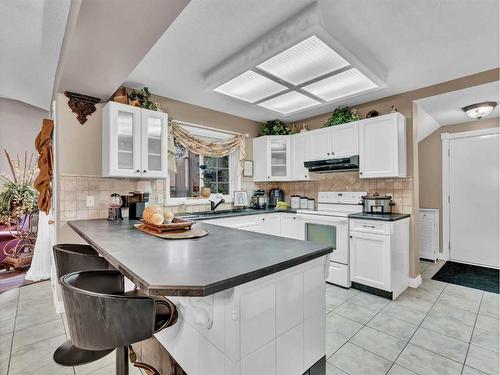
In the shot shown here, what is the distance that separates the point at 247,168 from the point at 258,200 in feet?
1.94

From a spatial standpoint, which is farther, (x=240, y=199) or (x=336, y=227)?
(x=240, y=199)

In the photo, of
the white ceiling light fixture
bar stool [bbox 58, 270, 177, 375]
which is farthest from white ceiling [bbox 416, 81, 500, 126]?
bar stool [bbox 58, 270, 177, 375]

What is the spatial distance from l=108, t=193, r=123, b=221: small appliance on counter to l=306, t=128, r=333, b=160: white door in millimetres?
2771

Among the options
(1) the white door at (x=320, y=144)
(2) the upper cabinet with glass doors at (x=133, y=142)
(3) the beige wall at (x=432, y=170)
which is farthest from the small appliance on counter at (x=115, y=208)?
(3) the beige wall at (x=432, y=170)

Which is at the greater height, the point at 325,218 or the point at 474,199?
the point at 474,199

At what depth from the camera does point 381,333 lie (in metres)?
2.23

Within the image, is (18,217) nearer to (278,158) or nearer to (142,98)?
(142,98)

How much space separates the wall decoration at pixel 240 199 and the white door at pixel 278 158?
0.57m

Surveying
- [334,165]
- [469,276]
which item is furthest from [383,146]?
[469,276]

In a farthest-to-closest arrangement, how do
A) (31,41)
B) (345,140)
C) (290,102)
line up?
(345,140) < (290,102) < (31,41)

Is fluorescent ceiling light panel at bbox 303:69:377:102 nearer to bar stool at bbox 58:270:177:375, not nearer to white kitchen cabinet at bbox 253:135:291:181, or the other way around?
white kitchen cabinet at bbox 253:135:291:181

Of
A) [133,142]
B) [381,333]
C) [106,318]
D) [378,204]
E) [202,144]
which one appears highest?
[202,144]

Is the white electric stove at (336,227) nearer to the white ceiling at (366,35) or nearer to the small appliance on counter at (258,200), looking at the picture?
the small appliance on counter at (258,200)

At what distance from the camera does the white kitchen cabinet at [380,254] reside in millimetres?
2896
